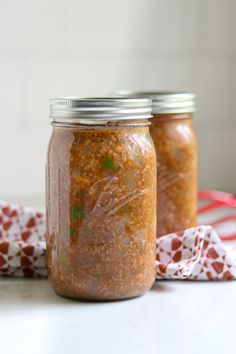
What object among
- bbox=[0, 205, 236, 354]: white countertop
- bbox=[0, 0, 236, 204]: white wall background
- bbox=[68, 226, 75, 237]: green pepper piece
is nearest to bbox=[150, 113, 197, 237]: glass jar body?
bbox=[0, 205, 236, 354]: white countertop

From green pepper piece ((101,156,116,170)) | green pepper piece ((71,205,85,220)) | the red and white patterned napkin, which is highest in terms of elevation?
green pepper piece ((101,156,116,170))

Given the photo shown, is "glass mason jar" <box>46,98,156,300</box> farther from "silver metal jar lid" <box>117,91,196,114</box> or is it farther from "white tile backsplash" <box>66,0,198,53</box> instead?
"white tile backsplash" <box>66,0,198,53</box>

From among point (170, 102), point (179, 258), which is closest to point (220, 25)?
point (170, 102)

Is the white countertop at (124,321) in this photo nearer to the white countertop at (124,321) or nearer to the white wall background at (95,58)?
the white countertop at (124,321)

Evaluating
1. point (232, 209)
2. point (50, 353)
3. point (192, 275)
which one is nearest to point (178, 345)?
point (50, 353)

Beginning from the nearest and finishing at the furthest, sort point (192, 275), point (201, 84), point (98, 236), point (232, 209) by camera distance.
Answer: point (98, 236)
point (192, 275)
point (232, 209)
point (201, 84)

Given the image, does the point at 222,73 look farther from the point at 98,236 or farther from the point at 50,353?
the point at 50,353

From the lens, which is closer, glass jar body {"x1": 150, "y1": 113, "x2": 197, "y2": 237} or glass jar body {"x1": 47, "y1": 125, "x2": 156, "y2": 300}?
glass jar body {"x1": 47, "y1": 125, "x2": 156, "y2": 300}
